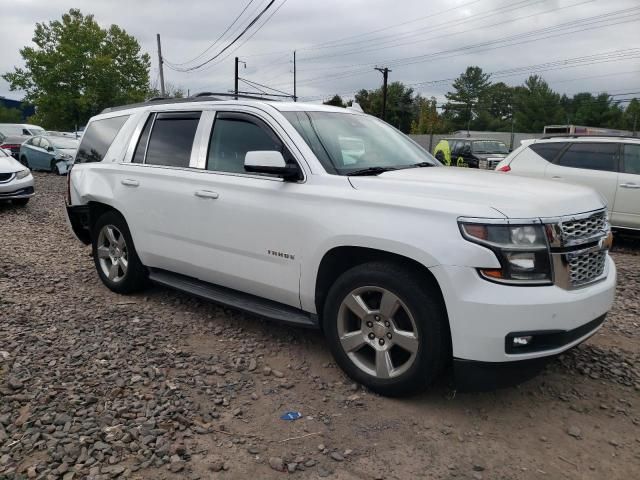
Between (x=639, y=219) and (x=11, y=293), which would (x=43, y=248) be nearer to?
(x=11, y=293)

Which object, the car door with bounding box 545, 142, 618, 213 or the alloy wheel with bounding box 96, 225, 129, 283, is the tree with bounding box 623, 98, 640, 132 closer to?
the car door with bounding box 545, 142, 618, 213

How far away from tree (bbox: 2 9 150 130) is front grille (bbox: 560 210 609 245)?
39.2 m

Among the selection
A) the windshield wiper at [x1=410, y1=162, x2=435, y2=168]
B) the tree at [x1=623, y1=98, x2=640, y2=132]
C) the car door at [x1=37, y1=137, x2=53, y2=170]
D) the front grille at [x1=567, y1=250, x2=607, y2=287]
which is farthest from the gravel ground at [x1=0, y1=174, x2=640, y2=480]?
the tree at [x1=623, y1=98, x2=640, y2=132]

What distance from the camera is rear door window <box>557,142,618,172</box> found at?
26.1ft

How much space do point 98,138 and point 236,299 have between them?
2.64 meters

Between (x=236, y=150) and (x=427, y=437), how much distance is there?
7.99 feet

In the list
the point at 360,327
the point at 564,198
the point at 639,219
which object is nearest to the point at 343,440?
the point at 360,327

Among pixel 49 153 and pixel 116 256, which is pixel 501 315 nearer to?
pixel 116 256

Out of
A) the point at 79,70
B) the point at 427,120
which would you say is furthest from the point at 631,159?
the point at 427,120

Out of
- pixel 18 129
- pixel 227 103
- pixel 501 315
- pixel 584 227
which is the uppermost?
pixel 18 129

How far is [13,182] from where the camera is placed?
34.1 feet

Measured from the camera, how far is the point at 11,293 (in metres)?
5.22

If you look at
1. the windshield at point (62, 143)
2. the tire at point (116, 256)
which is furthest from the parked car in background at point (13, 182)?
the windshield at point (62, 143)

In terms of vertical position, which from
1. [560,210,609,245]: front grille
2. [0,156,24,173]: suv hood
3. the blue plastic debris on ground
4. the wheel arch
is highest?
[560,210,609,245]: front grille
